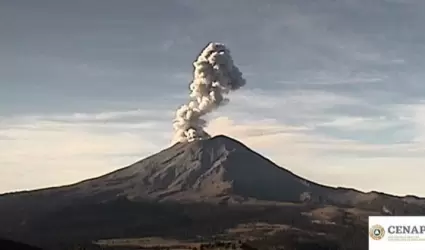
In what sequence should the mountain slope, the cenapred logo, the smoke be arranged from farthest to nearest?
1. the mountain slope
2. the smoke
3. the cenapred logo

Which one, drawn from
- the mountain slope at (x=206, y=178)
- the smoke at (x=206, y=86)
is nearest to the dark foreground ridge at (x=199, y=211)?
the mountain slope at (x=206, y=178)

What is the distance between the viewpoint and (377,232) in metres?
15.1

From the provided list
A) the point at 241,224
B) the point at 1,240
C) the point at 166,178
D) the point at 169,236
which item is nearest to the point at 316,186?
the point at 241,224

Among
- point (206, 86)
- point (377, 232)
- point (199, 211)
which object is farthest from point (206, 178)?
point (377, 232)

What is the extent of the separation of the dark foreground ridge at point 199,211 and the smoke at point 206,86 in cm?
93

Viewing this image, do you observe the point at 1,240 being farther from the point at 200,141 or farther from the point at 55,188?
the point at 200,141

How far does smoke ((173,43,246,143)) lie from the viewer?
1697cm

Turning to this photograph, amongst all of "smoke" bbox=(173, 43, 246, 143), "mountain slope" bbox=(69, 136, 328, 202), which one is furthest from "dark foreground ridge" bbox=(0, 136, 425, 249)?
"smoke" bbox=(173, 43, 246, 143)

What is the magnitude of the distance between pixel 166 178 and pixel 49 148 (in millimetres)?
4961

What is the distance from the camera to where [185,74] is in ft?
57.1

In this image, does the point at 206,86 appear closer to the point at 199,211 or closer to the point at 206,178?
the point at 199,211

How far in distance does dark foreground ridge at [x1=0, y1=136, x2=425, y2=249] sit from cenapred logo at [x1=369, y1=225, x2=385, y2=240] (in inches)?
40.0

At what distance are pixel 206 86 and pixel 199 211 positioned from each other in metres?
3.27

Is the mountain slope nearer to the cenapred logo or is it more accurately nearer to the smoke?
the smoke
